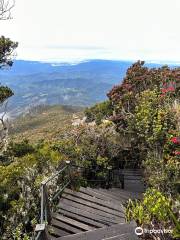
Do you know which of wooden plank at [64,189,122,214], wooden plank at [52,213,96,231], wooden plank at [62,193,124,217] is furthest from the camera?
wooden plank at [64,189,122,214]

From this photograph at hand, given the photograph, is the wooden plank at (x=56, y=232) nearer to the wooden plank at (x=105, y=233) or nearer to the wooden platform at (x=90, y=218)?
the wooden platform at (x=90, y=218)

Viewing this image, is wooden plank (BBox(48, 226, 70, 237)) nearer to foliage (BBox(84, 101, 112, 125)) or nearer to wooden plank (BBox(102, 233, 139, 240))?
wooden plank (BBox(102, 233, 139, 240))

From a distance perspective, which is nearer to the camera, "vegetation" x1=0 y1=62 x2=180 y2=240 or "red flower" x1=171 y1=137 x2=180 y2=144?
"vegetation" x1=0 y1=62 x2=180 y2=240

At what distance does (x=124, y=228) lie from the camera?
8727 mm

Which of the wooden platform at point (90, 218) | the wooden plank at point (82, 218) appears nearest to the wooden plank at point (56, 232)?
the wooden platform at point (90, 218)

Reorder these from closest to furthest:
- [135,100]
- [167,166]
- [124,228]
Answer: [124,228] → [167,166] → [135,100]

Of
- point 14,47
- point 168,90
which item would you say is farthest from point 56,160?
point 14,47

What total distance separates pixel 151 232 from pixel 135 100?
11.4m

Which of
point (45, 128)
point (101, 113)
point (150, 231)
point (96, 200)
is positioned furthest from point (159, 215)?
point (45, 128)

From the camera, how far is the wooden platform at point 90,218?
8438 mm

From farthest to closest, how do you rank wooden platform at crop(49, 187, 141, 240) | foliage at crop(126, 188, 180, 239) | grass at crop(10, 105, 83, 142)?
grass at crop(10, 105, 83, 142)
wooden platform at crop(49, 187, 141, 240)
foliage at crop(126, 188, 180, 239)

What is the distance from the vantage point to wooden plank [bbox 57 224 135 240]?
8.23m

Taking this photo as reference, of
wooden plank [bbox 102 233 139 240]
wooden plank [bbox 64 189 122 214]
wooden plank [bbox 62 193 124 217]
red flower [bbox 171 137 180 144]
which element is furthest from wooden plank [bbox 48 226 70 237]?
red flower [bbox 171 137 180 144]

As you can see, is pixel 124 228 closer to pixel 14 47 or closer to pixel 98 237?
pixel 98 237
